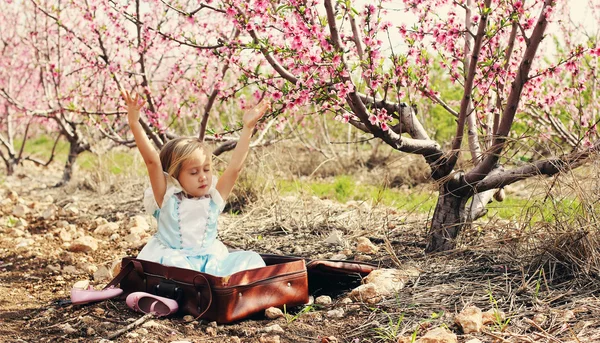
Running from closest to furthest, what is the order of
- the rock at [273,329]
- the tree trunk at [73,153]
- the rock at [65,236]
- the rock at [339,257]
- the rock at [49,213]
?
1. the rock at [273,329]
2. the rock at [339,257]
3. the rock at [65,236]
4. the rock at [49,213]
5. the tree trunk at [73,153]

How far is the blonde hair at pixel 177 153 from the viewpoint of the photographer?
3.83 meters

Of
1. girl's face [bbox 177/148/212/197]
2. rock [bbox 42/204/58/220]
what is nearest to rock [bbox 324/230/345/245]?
girl's face [bbox 177/148/212/197]

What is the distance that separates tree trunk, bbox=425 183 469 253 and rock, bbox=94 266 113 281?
2.02 metres

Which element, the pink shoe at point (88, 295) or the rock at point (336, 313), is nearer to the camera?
the rock at point (336, 313)

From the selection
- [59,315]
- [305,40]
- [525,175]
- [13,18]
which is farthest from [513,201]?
[13,18]

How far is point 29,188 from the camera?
375 inches

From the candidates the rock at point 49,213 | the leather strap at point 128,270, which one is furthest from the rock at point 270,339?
the rock at point 49,213

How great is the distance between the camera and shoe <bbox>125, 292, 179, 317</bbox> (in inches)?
137

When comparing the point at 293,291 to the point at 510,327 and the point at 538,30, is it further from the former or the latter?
the point at 538,30

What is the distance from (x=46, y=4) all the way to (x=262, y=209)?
4.20 meters

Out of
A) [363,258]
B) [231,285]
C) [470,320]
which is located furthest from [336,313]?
[363,258]

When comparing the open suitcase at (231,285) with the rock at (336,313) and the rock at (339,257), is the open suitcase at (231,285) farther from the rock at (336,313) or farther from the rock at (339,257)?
the rock at (339,257)

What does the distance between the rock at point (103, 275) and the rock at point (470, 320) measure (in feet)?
7.90

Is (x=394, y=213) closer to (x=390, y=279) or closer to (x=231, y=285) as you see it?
(x=390, y=279)
